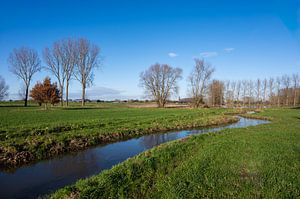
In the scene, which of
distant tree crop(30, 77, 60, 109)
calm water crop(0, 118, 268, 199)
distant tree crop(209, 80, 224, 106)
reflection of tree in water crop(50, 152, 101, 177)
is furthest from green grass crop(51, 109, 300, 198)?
distant tree crop(209, 80, 224, 106)

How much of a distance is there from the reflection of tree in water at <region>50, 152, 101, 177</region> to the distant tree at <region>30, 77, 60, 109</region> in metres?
37.3

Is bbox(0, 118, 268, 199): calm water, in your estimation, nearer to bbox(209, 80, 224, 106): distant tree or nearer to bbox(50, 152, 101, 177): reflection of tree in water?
bbox(50, 152, 101, 177): reflection of tree in water

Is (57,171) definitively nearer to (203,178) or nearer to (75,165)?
(75,165)

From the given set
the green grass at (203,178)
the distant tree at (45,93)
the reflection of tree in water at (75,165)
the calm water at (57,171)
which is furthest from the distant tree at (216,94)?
the reflection of tree in water at (75,165)

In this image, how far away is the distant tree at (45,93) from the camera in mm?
42781

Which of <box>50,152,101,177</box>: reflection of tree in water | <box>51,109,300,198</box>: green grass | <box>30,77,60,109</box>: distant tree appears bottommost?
<box>50,152,101,177</box>: reflection of tree in water

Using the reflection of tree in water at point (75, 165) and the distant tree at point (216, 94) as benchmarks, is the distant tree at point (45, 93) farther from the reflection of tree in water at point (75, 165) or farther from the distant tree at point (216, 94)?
the distant tree at point (216, 94)

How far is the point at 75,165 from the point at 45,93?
39291 millimetres

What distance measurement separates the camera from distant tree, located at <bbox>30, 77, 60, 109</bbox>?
140 feet

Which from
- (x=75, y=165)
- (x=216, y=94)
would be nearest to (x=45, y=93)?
(x=75, y=165)

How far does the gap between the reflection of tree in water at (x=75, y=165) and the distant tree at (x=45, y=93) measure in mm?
37292

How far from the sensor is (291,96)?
72.2m

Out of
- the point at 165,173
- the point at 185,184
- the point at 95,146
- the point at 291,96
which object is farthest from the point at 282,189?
the point at 291,96

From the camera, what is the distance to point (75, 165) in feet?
29.8
